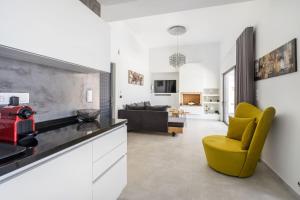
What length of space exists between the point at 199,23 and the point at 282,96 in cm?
383

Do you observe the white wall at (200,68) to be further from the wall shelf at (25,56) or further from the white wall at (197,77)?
the wall shelf at (25,56)

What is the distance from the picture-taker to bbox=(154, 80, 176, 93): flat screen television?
7.93 m

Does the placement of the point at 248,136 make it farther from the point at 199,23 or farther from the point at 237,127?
the point at 199,23

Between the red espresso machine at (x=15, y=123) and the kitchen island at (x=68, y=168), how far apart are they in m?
0.11

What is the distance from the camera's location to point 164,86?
317 inches

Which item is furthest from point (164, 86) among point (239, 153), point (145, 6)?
point (239, 153)

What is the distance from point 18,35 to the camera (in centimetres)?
97

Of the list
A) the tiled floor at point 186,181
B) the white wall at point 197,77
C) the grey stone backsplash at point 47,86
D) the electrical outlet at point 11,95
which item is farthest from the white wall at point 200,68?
Result: the electrical outlet at point 11,95

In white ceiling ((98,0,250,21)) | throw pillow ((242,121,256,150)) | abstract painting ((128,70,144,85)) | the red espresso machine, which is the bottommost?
throw pillow ((242,121,256,150))

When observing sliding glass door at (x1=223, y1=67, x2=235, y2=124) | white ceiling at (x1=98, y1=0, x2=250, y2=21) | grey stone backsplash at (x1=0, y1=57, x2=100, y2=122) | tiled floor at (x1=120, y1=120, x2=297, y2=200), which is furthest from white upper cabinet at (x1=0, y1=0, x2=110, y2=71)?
sliding glass door at (x1=223, y1=67, x2=235, y2=124)

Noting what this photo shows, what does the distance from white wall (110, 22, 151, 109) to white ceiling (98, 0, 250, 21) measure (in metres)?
1.84

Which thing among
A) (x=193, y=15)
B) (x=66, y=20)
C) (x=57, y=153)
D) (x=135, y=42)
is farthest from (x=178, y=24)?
(x=57, y=153)

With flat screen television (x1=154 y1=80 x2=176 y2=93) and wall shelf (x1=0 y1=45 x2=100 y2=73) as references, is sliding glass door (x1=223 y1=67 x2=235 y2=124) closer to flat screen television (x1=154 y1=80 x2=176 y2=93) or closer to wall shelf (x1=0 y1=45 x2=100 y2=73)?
flat screen television (x1=154 y1=80 x2=176 y2=93)

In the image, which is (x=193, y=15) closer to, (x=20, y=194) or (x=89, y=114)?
(x=89, y=114)
